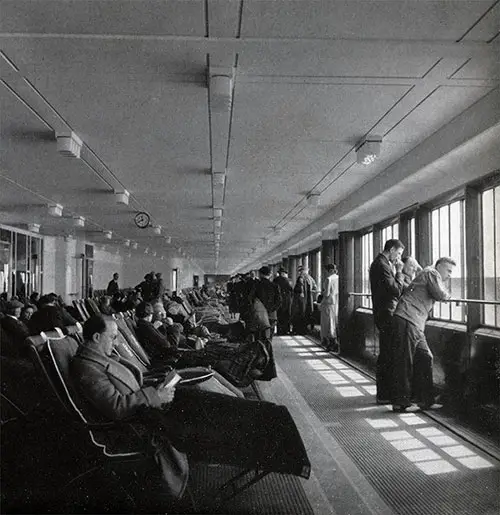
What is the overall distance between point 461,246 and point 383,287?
95 centimetres

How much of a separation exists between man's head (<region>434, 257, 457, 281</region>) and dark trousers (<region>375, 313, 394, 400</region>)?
0.61m

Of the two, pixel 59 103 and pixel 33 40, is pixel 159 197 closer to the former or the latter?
pixel 59 103

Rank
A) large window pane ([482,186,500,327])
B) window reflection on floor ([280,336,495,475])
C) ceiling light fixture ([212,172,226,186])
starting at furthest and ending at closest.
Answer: ceiling light fixture ([212,172,226,186]) → large window pane ([482,186,500,327]) → window reflection on floor ([280,336,495,475])

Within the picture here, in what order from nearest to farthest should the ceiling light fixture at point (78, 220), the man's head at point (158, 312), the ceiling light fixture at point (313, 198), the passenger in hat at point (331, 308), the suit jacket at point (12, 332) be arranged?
1. the suit jacket at point (12, 332)
2. the man's head at point (158, 312)
3. the ceiling light fixture at point (313, 198)
4. the passenger in hat at point (331, 308)
5. the ceiling light fixture at point (78, 220)

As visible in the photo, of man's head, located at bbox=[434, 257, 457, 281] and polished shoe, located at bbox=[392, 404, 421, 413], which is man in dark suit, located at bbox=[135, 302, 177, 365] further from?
man's head, located at bbox=[434, 257, 457, 281]

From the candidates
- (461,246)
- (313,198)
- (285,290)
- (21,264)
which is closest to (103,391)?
(461,246)

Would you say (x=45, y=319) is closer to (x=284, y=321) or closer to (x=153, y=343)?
(x=153, y=343)

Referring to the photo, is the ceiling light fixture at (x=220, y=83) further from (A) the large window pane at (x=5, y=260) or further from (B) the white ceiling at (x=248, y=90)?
(A) the large window pane at (x=5, y=260)

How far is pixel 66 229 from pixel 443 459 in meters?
12.4

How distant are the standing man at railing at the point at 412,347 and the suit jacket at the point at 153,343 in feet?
6.55

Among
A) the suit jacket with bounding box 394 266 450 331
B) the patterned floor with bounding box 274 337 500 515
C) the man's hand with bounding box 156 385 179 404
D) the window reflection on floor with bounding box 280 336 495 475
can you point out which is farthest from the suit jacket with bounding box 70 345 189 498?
the suit jacket with bounding box 394 266 450 331

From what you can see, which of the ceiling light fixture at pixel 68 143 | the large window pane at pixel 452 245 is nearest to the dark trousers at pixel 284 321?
the large window pane at pixel 452 245

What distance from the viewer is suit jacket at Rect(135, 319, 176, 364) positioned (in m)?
5.45

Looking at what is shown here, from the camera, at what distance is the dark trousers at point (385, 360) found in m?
5.01
